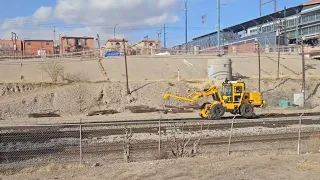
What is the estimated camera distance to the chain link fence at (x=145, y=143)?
1490 cm

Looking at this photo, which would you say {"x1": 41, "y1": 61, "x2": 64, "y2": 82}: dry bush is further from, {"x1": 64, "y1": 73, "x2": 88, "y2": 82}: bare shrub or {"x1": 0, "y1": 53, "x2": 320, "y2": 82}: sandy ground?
{"x1": 0, "y1": 53, "x2": 320, "y2": 82}: sandy ground

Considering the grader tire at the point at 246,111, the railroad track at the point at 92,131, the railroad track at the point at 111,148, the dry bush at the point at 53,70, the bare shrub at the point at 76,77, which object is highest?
the dry bush at the point at 53,70

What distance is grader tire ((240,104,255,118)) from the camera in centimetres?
3184

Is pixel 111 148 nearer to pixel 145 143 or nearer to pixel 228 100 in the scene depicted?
pixel 145 143

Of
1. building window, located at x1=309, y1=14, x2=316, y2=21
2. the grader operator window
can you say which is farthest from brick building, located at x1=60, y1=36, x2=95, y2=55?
the grader operator window

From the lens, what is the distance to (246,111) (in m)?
32.0

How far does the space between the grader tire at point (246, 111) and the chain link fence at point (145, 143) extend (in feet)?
15.8

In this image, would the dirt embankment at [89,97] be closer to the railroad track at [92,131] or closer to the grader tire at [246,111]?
the grader tire at [246,111]

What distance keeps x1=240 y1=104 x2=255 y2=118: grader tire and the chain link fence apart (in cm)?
481

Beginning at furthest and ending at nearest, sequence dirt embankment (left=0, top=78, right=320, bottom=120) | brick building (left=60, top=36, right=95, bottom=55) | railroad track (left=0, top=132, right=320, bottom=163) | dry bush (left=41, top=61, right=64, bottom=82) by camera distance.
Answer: brick building (left=60, top=36, right=95, bottom=55)
dry bush (left=41, top=61, right=64, bottom=82)
dirt embankment (left=0, top=78, right=320, bottom=120)
railroad track (left=0, top=132, right=320, bottom=163)

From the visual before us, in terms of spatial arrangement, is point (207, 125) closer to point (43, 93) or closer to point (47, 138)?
point (47, 138)

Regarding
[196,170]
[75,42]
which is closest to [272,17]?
[75,42]

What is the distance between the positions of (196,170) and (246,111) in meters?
21.4

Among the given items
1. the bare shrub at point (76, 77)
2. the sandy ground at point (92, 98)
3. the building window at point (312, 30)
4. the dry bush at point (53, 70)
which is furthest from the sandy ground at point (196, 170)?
the building window at point (312, 30)
